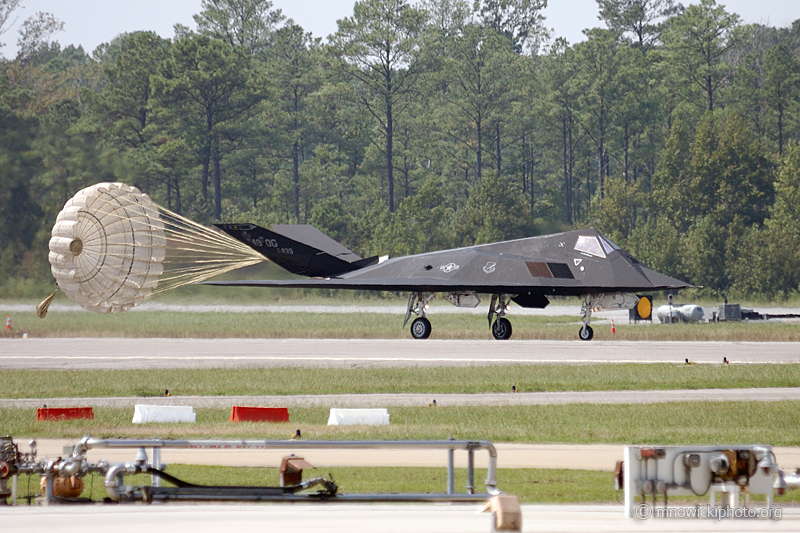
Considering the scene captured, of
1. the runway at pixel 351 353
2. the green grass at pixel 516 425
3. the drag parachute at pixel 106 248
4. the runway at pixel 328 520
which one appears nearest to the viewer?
the runway at pixel 328 520

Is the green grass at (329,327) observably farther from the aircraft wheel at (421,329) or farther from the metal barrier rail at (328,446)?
the metal barrier rail at (328,446)

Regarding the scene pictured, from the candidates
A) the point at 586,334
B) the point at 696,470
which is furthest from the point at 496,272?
the point at 696,470

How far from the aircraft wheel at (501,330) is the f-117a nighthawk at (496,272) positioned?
0.03 metres

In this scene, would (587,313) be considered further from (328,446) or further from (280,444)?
(280,444)

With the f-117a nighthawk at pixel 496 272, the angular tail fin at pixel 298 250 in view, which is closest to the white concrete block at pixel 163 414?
the f-117a nighthawk at pixel 496 272

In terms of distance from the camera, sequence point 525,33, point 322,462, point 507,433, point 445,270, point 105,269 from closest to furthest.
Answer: point 322,462
point 507,433
point 105,269
point 445,270
point 525,33

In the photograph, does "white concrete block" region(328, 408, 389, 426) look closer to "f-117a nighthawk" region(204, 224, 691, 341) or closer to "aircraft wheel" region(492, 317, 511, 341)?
"f-117a nighthawk" region(204, 224, 691, 341)

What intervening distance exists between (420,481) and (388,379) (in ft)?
32.2

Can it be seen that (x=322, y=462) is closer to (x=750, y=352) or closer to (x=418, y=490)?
(x=418, y=490)

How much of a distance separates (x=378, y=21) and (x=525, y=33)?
23.3 meters

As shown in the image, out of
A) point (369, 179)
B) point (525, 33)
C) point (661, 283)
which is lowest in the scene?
point (661, 283)

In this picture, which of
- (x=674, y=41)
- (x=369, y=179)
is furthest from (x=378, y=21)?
(x=674, y=41)

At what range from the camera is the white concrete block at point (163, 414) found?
14531mm

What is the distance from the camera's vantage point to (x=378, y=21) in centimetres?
7100
